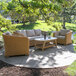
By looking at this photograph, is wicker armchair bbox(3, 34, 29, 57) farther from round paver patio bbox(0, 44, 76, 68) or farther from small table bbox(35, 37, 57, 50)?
small table bbox(35, 37, 57, 50)

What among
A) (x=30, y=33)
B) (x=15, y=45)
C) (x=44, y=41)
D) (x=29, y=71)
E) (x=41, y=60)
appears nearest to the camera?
(x=29, y=71)

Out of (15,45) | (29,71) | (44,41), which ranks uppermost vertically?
(15,45)

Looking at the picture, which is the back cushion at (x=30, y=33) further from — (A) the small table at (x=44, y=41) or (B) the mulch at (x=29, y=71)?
(B) the mulch at (x=29, y=71)

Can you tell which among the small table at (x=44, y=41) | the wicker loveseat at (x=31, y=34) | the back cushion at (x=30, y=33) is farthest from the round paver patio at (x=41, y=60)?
the back cushion at (x=30, y=33)

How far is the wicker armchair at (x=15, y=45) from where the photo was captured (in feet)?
12.9

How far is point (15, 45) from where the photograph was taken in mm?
4016

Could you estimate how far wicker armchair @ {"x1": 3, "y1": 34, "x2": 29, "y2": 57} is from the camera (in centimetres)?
394

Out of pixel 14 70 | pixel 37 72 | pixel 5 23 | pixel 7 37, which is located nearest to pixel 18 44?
pixel 7 37

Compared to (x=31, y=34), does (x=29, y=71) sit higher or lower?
lower

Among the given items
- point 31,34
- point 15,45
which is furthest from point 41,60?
point 31,34

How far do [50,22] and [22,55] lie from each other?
5712mm

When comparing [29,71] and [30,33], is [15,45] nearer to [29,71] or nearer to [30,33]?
[29,71]

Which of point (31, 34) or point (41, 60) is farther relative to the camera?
point (31, 34)

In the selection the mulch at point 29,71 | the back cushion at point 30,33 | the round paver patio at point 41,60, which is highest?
the back cushion at point 30,33
